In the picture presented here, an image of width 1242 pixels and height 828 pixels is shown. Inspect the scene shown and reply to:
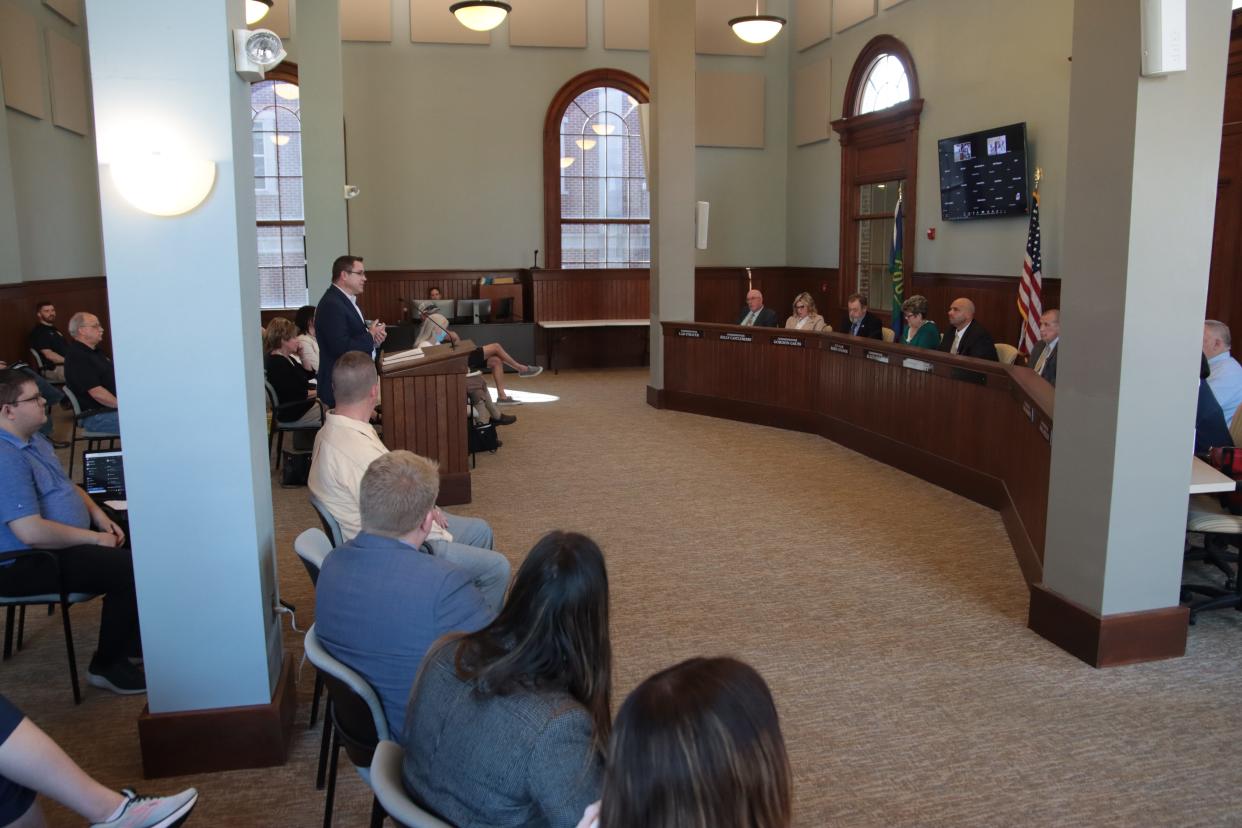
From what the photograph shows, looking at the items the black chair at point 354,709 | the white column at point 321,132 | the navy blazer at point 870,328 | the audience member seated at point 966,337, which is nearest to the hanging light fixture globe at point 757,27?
the navy blazer at point 870,328

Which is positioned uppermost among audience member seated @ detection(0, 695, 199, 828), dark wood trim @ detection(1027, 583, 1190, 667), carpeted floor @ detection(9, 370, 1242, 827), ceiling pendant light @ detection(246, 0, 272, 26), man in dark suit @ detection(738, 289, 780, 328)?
ceiling pendant light @ detection(246, 0, 272, 26)

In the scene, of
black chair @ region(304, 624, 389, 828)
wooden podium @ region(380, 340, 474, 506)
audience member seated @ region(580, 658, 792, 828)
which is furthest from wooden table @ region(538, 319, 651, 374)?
audience member seated @ region(580, 658, 792, 828)

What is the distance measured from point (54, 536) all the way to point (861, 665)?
304 centimetres

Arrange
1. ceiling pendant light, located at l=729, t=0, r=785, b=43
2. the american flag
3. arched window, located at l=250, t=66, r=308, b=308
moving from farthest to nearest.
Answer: arched window, located at l=250, t=66, r=308, b=308
ceiling pendant light, located at l=729, t=0, r=785, b=43
the american flag

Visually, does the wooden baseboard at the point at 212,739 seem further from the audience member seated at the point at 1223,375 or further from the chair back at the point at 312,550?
the audience member seated at the point at 1223,375

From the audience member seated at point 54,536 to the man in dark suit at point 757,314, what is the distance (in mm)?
6592

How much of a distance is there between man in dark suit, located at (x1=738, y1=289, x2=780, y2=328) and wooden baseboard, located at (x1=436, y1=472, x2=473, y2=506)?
12.9ft

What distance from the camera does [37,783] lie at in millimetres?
2217

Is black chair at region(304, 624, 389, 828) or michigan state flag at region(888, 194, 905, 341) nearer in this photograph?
black chair at region(304, 624, 389, 828)

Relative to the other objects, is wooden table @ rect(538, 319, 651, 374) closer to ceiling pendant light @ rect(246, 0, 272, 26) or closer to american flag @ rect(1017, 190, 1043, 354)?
ceiling pendant light @ rect(246, 0, 272, 26)

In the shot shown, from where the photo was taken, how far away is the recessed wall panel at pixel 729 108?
531 inches

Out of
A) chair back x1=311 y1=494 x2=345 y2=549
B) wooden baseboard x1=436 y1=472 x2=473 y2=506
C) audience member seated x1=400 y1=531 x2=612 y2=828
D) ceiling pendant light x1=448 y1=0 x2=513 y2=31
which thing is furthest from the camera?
ceiling pendant light x1=448 y1=0 x2=513 y2=31

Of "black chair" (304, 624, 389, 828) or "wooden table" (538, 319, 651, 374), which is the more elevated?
"wooden table" (538, 319, 651, 374)

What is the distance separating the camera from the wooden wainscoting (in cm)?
901
